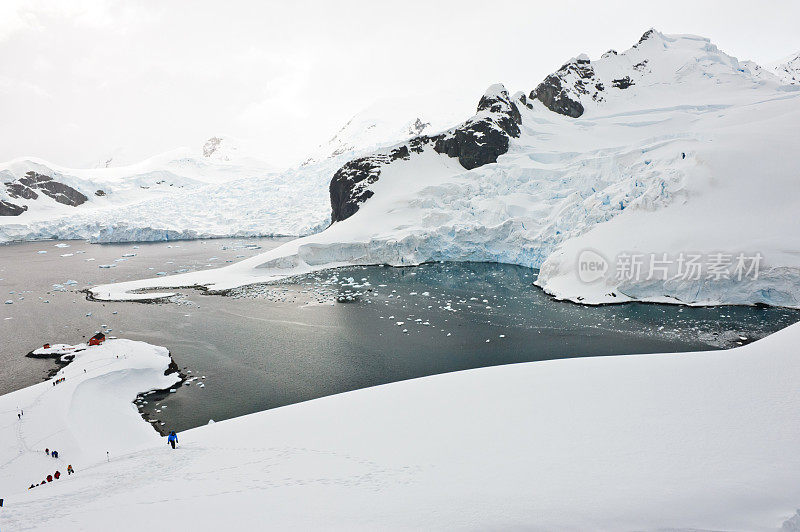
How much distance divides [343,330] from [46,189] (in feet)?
387

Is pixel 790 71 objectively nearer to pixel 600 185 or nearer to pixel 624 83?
pixel 624 83

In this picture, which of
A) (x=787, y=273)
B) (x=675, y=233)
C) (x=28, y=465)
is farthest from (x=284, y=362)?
(x=787, y=273)

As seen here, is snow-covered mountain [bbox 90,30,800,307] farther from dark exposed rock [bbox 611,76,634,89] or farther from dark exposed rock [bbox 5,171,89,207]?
dark exposed rock [bbox 5,171,89,207]

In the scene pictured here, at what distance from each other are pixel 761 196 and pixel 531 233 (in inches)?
789

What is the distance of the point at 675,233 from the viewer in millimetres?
30203

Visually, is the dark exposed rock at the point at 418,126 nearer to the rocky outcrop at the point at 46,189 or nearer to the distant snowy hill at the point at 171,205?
the distant snowy hill at the point at 171,205

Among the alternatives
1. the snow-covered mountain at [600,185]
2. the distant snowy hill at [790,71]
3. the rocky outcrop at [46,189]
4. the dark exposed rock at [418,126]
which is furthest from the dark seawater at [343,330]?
the distant snowy hill at [790,71]

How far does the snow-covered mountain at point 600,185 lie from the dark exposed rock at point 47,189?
272ft

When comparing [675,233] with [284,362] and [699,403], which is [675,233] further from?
[284,362]

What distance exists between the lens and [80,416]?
17.2m

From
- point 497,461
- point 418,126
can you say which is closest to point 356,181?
point 497,461

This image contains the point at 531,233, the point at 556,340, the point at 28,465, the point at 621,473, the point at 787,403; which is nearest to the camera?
the point at 621,473

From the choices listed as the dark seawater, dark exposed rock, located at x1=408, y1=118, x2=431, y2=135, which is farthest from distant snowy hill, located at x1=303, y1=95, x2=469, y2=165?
the dark seawater

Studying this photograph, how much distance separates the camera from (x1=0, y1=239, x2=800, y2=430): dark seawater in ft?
68.0
